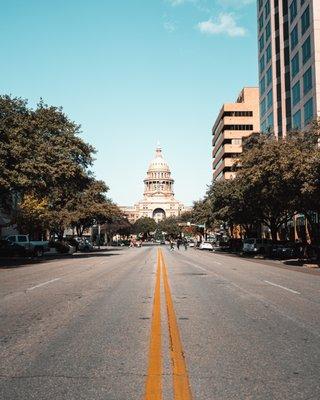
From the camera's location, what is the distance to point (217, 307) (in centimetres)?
1077

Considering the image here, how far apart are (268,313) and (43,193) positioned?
27.9 m

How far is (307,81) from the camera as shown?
1976 inches

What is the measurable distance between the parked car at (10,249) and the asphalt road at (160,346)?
2733 centimetres

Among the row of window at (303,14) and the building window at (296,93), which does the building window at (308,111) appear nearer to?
the building window at (296,93)

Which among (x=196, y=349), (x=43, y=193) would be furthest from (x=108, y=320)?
(x=43, y=193)

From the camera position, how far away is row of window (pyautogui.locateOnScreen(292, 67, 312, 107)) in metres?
49.4

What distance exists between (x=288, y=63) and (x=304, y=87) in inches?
447

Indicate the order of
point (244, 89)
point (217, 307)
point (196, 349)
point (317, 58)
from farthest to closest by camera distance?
point (244, 89)
point (317, 58)
point (217, 307)
point (196, 349)

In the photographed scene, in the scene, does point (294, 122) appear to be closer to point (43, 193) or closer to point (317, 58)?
point (317, 58)

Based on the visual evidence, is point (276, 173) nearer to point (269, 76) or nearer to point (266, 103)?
point (269, 76)

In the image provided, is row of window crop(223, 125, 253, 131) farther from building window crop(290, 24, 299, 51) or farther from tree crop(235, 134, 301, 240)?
tree crop(235, 134, 301, 240)

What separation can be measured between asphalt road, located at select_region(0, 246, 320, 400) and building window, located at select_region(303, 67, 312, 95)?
4017 centimetres

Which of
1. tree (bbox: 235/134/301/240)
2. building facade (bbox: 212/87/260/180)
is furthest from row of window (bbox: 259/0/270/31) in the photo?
tree (bbox: 235/134/301/240)

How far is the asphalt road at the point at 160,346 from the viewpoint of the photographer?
5.09m
